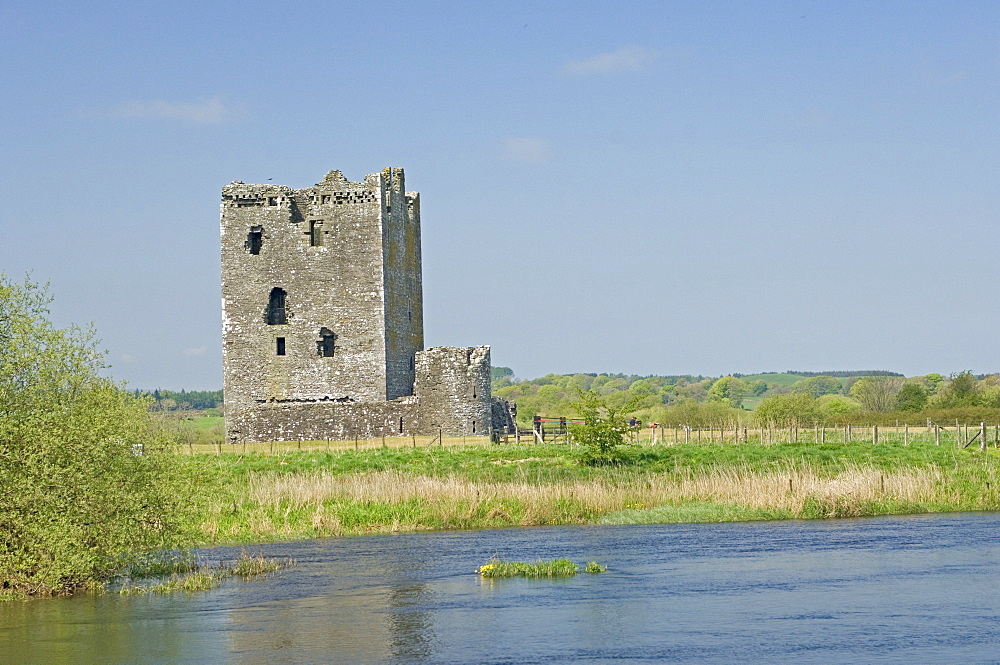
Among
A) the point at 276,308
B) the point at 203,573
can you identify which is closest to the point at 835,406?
the point at 276,308

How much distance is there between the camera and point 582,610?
20.8m

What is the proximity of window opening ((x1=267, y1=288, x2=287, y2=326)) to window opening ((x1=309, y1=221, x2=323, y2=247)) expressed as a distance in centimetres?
240

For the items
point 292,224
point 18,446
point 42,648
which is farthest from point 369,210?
Answer: point 42,648

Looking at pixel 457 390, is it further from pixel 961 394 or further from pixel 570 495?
pixel 961 394

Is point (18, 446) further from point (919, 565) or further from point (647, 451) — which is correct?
point (647, 451)

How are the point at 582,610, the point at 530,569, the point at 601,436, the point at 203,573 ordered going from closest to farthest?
→ 1. the point at 582,610
2. the point at 530,569
3. the point at 203,573
4. the point at 601,436

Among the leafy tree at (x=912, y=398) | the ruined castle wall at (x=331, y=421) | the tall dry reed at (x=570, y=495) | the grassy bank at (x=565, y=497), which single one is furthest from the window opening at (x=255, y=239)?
the leafy tree at (x=912, y=398)

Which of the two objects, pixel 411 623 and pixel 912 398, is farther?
pixel 912 398

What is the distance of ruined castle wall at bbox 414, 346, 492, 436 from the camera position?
49500mm

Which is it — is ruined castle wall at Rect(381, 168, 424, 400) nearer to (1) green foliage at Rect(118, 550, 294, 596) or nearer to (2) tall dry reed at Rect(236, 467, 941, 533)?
(2) tall dry reed at Rect(236, 467, 941, 533)

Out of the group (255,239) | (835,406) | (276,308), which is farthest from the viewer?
(835,406)

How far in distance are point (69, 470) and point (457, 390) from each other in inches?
1122

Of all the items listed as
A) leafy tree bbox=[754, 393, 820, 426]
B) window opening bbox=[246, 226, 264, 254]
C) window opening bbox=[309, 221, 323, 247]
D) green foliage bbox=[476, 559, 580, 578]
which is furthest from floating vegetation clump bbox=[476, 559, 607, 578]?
leafy tree bbox=[754, 393, 820, 426]

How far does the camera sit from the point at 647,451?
42344 mm
